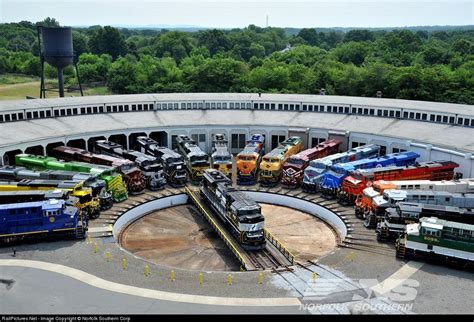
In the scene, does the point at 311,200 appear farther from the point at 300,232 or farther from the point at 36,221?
the point at 36,221

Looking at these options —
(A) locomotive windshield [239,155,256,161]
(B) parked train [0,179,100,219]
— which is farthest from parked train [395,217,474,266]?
(B) parked train [0,179,100,219]

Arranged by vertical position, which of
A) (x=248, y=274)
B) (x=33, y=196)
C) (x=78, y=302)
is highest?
(x=33, y=196)

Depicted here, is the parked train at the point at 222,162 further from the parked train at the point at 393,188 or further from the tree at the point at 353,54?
the tree at the point at 353,54

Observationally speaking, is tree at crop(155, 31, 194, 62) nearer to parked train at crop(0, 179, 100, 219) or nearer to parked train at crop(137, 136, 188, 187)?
parked train at crop(137, 136, 188, 187)

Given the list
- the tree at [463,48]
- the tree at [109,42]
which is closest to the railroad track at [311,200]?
the tree at [463,48]

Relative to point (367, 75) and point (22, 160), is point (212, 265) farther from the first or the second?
point (367, 75)

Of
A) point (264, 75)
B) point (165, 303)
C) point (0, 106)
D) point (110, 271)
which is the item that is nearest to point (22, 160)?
point (0, 106)

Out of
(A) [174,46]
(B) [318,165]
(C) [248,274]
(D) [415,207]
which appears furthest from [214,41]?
(C) [248,274]
